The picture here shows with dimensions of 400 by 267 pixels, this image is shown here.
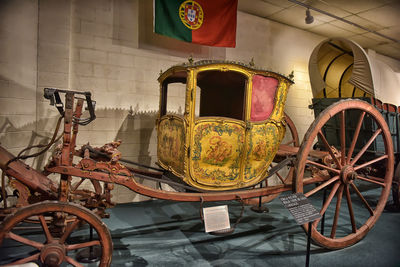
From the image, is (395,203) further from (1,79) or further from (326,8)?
(1,79)

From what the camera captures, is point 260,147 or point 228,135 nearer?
point 228,135

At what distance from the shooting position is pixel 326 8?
4648 millimetres

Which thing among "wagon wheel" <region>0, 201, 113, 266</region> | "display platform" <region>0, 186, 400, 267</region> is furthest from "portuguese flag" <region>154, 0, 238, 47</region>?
"wagon wheel" <region>0, 201, 113, 266</region>

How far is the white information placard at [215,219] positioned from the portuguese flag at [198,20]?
2599mm

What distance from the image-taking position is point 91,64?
142 inches

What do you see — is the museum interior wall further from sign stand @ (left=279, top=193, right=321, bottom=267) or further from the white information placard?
sign stand @ (left=279, top=193, right=321, bottom=267)

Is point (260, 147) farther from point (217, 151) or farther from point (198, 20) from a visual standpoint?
point (198, 20)

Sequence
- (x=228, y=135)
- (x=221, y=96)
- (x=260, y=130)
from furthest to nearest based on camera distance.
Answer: (x=221, y=96)
(x=260, y=130)
(x=228, y=135)

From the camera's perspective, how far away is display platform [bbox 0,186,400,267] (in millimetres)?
2408

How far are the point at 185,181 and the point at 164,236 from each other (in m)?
0.82

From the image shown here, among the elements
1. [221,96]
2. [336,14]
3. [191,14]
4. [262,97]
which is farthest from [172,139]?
[336,14]

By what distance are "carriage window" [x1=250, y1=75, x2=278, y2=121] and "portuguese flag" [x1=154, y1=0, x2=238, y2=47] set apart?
5.99ft

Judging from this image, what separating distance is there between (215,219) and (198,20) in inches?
115

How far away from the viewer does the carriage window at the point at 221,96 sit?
329 centimetres
